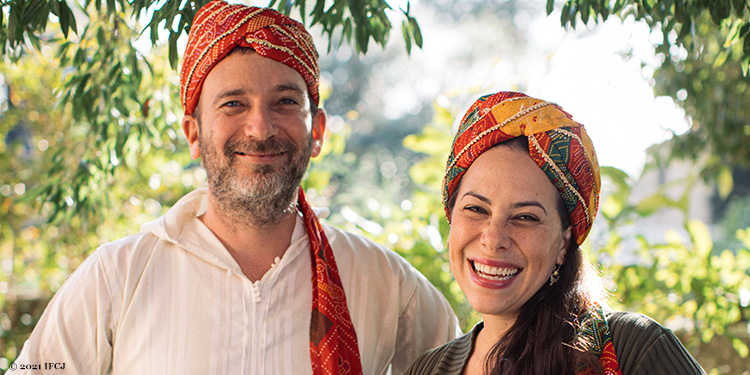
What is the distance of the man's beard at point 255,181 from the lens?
7.48 feet

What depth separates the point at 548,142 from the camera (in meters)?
1.79

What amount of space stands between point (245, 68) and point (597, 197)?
4.17ft

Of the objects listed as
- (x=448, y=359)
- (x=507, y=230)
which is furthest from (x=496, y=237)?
(x=448, y=359)

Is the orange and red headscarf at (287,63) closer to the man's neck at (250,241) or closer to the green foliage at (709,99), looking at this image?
the man's neck at (250,241)

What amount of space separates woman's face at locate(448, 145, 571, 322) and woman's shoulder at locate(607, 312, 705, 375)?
0.25 meters

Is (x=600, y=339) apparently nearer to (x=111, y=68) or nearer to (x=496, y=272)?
(x=496, y=272)

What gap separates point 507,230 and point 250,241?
40.1 inches

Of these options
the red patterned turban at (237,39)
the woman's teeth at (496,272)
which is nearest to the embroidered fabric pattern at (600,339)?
the woman's teeth at (496,272)

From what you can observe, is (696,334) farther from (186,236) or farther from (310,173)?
(186,236)

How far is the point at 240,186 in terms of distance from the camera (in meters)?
2.29

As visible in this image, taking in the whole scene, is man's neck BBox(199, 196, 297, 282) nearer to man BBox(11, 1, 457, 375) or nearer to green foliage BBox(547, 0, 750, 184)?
man BBox(11, 1, 457, 375)

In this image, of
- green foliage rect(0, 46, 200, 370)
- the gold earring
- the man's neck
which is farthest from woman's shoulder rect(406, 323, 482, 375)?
green foliage rect(0, 46, 200, 370)

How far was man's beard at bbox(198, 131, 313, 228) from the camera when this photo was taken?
2.28 metres

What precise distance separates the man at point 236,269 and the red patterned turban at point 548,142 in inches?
28.8
